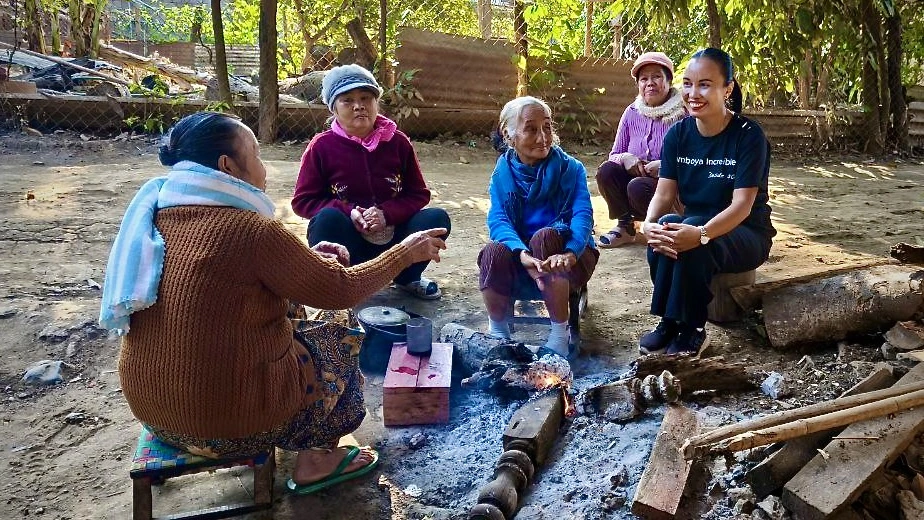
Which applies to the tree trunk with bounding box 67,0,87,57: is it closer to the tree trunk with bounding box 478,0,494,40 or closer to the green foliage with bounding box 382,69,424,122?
the green foliage with bounding box 382,69,424,122

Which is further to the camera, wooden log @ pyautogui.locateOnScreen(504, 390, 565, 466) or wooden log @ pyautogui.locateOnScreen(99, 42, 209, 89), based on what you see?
wooden log @ pyautogui.locateOnScreen(99, 42, 209, 89)

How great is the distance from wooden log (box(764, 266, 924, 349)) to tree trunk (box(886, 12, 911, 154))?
8.81 m

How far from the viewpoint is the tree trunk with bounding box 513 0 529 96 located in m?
9.66

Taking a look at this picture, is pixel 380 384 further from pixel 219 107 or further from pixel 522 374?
pixel 219 107

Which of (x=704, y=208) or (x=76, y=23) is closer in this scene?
(x=704, y=208)

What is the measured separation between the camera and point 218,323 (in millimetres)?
2037

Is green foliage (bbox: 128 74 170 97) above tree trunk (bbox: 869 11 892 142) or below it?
below

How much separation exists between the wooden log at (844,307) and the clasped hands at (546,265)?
101 cm

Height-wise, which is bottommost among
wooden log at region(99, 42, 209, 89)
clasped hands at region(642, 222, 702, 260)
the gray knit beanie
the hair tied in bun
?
clasped hands at region(642, 222, 702, 260)

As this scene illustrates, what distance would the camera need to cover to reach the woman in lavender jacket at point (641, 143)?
477 centimetres

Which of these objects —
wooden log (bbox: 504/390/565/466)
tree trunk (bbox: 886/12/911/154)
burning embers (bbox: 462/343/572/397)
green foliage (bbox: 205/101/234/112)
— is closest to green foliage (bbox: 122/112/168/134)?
green foliage (bbox: 205/101/234/112)

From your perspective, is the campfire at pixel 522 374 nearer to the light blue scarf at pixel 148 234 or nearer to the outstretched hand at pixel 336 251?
the outstretched hand at pixel 336 251

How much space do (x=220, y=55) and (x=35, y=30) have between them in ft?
16.4

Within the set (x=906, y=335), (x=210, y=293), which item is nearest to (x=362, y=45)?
(x=906, y=335)
